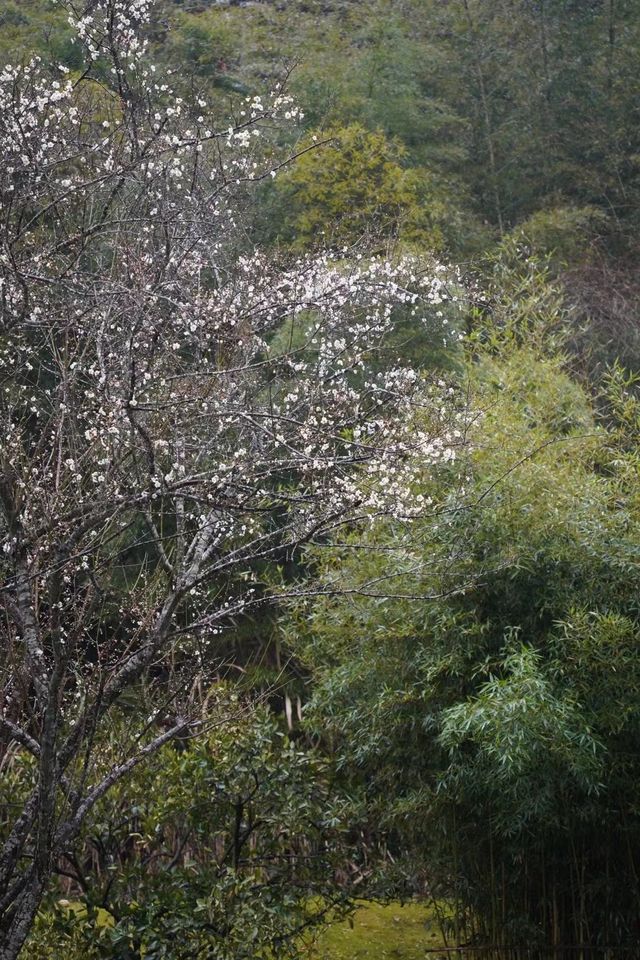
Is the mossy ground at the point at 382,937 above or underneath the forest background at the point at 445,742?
underneath

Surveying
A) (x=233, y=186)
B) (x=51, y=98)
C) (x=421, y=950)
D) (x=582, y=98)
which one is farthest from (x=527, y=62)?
(x=421, y=950)

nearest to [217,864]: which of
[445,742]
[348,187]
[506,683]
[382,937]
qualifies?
[445,742]

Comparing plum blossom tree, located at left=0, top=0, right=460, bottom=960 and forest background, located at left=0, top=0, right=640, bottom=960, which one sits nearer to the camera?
plum blossom tree, located at left=0, top=0, right=460, bottom=960

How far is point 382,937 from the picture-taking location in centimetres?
544

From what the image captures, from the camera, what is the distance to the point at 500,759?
3.62m

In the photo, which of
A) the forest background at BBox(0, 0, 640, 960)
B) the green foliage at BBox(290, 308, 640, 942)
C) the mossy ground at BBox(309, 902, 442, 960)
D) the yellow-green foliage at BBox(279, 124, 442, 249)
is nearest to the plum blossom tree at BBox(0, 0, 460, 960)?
the forest background at BBox(0, 0, 640, 960)

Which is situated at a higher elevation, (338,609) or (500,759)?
(338,609)

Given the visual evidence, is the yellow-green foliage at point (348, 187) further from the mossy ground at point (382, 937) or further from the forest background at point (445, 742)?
the mossy ground at point (382, 937)

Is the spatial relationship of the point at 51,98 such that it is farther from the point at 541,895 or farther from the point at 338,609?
the point at 541,895

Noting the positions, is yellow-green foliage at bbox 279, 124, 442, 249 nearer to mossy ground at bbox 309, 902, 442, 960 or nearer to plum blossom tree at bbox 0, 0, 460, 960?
plum blossom tree at bbox 0, 0, 460, 960

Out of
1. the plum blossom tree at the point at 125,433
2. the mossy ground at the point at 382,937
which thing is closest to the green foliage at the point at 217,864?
the plum blossom tree at the point at 125,433

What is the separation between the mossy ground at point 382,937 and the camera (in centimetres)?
511

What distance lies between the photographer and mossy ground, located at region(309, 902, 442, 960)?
5105 mm

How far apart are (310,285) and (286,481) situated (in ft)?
7.25
